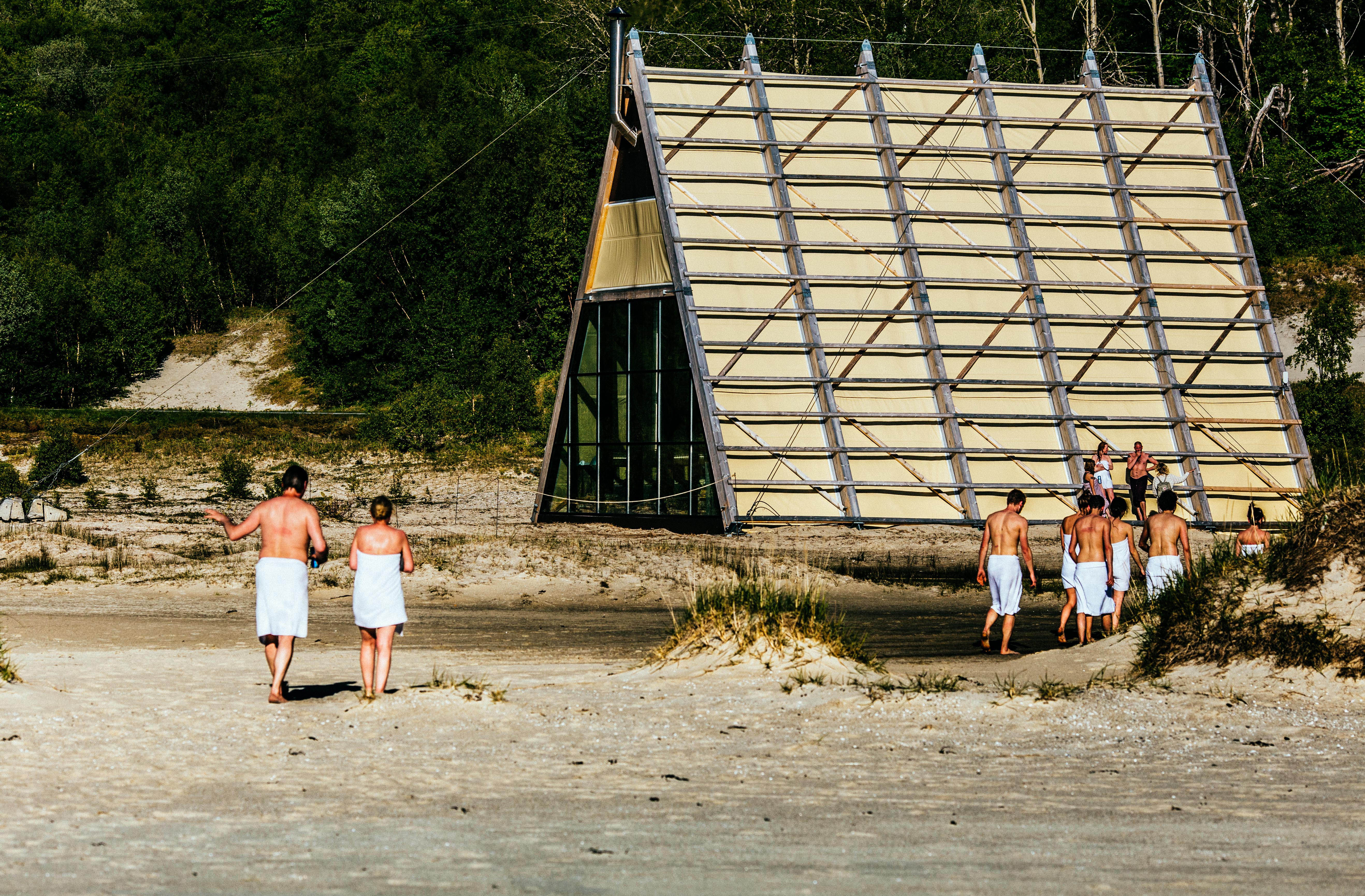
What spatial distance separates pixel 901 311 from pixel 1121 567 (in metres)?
9.73

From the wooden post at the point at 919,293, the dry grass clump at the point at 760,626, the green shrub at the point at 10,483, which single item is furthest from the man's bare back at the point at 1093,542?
the green shrub at the point at 10,483

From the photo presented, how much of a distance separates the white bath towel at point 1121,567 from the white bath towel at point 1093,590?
271mm

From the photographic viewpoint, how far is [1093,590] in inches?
576

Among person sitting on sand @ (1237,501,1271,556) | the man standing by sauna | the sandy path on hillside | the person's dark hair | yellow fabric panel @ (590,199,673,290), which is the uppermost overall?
yellow fabric panel @ (590,199,673,290)

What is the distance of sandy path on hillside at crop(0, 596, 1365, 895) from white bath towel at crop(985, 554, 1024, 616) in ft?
10.7

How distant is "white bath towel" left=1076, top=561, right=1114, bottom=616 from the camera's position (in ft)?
47.9

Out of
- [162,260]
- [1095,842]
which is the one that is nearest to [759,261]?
[1095,842]

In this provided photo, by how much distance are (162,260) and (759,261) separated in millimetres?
56016

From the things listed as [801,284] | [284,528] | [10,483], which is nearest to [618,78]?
[801,284]

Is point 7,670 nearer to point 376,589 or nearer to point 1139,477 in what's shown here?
point 376,589

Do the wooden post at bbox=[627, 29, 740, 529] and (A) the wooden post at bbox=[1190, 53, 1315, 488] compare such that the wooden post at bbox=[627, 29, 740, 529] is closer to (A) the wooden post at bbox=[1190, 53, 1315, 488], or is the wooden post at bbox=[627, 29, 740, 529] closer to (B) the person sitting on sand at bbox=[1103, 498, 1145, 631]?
(B) the person sitting on sand at bbox=[1103, 498, 1145, 631]

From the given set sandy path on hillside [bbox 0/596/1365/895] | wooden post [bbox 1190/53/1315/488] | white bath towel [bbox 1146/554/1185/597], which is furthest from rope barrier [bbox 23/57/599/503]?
white bath towel [bbox 1146/554/1185/597]

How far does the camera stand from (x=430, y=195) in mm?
59469

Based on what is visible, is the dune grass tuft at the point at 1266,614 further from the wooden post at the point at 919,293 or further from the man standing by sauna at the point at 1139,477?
the man standing by sauna at the point at 1139,477
